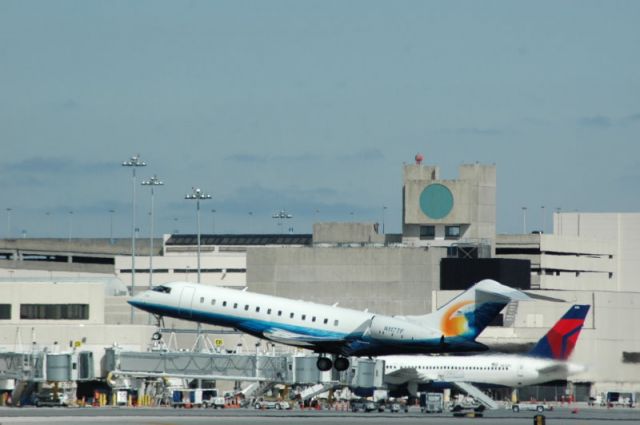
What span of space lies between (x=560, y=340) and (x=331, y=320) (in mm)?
49559

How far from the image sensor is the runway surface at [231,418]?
400 feet

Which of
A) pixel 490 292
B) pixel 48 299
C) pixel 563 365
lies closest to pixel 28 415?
pixel 490 292

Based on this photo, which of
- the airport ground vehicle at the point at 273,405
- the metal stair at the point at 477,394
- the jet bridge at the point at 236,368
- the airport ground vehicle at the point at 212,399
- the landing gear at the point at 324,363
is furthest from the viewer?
the jet bridge at the point at 236,368

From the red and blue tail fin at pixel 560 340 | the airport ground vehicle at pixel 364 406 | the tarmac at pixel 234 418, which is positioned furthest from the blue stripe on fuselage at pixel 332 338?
the red and blue tail fin at pixel 560 340

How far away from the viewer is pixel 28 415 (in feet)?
429

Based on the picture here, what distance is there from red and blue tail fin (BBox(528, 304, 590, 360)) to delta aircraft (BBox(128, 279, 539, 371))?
131 feet

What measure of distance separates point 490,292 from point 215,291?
74.0 feet

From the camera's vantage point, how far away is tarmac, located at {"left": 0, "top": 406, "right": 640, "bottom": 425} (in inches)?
4798

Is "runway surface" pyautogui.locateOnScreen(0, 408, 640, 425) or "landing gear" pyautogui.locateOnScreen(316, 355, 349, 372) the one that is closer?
"runway surface" pyautogui.locateOnScreen(0, 408, 640, 425)

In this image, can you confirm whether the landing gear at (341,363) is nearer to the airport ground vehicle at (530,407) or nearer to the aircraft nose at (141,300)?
the aircraft nose at (141,300)

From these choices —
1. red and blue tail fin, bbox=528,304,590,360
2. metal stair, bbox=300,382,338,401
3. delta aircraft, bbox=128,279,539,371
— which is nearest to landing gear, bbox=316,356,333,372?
delta aircraft, bbox=128,279,539,371

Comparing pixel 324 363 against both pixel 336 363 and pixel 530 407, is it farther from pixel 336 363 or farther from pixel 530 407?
pixel 530 407

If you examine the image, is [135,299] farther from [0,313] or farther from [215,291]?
[0,313]

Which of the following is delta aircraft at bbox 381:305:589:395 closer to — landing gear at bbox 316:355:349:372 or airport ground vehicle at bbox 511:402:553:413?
airport ground vehicle at bbox 511:402:553:413
